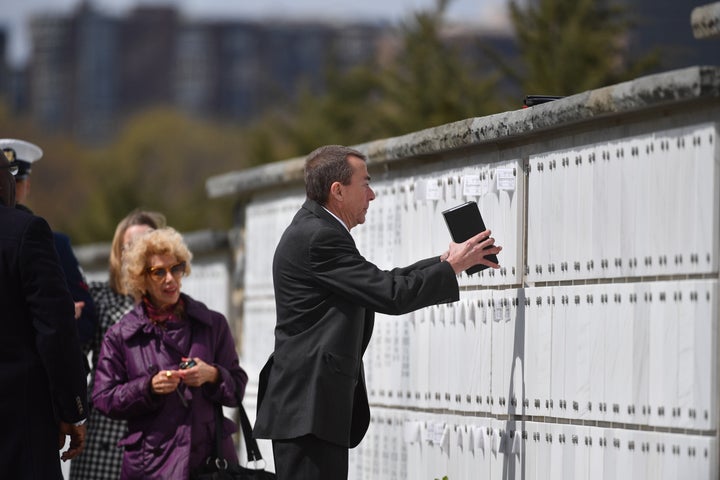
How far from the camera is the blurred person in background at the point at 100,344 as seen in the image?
786cm

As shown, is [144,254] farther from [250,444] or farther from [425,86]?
[425,86]

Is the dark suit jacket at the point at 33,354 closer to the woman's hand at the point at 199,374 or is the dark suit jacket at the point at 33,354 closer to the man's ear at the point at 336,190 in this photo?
the woman's hand at the point at 199,374

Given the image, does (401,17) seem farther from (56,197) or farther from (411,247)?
(56,197)

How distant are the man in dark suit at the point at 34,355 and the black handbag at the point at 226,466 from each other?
929 millimetres

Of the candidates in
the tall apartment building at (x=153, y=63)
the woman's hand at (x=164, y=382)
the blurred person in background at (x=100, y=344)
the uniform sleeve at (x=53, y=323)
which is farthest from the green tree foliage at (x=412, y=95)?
the tall apartment building at (x=153, y=63)

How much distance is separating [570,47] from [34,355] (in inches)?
380

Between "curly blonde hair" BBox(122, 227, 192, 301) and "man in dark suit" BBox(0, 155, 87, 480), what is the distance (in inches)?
44.1

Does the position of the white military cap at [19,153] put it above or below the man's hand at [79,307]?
above

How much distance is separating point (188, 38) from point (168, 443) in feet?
390

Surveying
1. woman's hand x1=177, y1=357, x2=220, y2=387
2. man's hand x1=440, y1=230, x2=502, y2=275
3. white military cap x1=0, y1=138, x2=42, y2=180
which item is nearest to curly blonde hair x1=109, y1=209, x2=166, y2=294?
white military cap x1=0, y1=138, x2=42, y2=180

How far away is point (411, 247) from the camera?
738cm

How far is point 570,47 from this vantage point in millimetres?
14328

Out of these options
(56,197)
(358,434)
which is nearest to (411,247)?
(358,434)

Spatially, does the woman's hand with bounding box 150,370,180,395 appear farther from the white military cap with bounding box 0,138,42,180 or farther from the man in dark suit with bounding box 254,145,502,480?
the white military cap with bounding box 0,138,42,180
